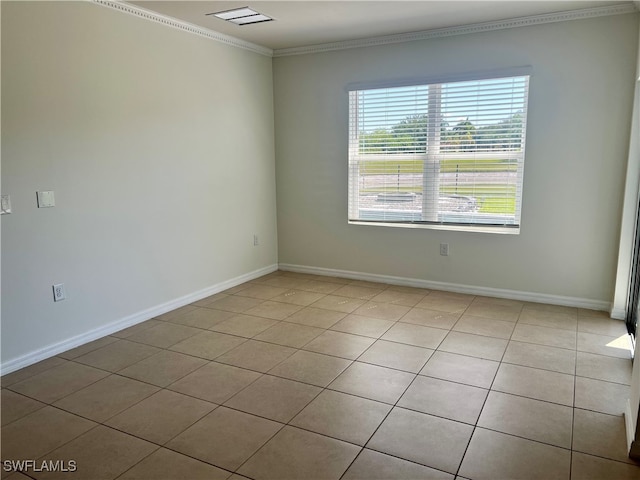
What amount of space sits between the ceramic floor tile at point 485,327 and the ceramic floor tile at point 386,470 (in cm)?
169

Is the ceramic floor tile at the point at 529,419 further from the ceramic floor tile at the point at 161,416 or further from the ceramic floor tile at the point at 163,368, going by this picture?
the ceramic floor tile at the point at 163,368

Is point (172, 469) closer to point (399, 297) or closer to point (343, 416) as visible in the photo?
point (343, 416)

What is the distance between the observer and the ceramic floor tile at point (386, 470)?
1.92m

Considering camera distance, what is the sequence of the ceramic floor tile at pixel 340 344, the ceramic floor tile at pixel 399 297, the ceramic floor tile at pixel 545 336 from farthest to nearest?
the ceramic floor tile at pixel 399 297 < the ceramic floor tile at pixel 545 336 < the ceramic floor tile at pixel 340 344

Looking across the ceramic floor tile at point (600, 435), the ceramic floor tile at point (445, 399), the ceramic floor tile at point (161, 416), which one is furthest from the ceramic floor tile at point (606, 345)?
the ceramic floor tile at point (161, 416)

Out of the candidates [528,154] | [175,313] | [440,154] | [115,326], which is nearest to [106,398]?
[115,326]

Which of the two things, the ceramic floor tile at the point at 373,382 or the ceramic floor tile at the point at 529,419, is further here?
the ceramic floor tile at the point at 373,382

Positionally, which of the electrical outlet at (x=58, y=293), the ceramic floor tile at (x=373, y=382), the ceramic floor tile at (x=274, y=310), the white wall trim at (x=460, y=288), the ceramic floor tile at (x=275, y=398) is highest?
the electrical outlet at (x=58, y=293)

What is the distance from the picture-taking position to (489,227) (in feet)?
14.1

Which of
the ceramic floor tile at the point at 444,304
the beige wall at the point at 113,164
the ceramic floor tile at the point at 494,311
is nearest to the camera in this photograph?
the beige wall at the point at 113,164

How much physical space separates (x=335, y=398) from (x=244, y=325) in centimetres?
134

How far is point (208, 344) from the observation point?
332 centimetres

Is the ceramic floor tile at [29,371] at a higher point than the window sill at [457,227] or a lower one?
lower

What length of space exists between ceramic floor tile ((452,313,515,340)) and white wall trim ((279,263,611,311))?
0.66 meters
